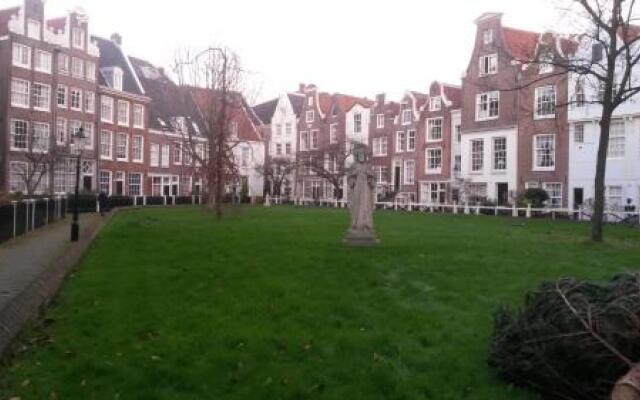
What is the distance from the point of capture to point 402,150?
2368 inches

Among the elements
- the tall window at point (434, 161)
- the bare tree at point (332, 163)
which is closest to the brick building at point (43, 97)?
the bare tree at point (332, 163)

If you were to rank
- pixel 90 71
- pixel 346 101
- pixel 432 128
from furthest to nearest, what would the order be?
pixel 346 101, pixel 90 71, pixel 432 128

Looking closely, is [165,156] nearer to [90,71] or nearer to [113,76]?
[113,76]

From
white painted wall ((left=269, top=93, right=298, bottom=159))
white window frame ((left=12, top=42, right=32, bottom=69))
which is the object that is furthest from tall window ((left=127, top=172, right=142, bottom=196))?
white painted wall ((left=269, top=93, right=298, bottom=159))

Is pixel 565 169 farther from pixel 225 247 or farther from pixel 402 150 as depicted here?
pixel 225 247

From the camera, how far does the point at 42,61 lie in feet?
174

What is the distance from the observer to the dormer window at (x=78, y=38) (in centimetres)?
5616

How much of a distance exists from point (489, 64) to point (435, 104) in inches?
296

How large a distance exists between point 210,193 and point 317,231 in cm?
1485

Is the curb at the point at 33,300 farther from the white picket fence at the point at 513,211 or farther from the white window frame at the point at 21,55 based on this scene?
the white window frame at the point at 21,55

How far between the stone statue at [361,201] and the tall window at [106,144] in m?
46.9

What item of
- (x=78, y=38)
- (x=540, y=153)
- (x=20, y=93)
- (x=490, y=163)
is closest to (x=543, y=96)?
(x=540, y=153)

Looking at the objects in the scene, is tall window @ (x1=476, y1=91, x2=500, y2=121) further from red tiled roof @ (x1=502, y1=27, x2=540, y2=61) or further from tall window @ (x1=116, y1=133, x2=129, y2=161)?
tall window @ (x1=116, y1=133, x2=129, y2=161)

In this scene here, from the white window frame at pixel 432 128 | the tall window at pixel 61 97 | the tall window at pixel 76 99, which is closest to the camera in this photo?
the tall window at pixel 61 97
